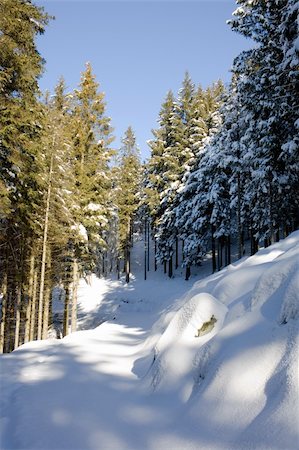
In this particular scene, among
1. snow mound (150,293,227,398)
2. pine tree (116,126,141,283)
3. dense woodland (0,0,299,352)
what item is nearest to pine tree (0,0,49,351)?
dense woodland (0,0,299,352)

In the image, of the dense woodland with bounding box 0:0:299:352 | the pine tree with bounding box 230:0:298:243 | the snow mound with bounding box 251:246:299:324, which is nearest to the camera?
the snow mound with bounding box 251:246:299:324

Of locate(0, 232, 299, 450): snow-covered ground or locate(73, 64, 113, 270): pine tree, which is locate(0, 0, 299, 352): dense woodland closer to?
locate(73, 64, 113, 270): pine tree

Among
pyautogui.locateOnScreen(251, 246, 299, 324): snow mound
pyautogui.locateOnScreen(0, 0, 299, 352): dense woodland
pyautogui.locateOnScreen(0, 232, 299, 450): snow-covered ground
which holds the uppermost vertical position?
pyautogui.locateOnScreen(0, 0, 299, 352): dense woodland

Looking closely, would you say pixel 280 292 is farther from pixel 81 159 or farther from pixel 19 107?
pixel 81 159

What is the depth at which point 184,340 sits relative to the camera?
283 inches

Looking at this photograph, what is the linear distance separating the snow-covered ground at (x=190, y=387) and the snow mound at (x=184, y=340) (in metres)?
0.02

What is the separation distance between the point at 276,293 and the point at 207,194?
2365 cm

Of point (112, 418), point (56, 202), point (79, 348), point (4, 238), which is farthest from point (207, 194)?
point (112, 418)

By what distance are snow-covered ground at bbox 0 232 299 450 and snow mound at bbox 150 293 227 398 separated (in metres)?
0.02

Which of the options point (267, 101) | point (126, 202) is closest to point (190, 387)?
point (267, 101)

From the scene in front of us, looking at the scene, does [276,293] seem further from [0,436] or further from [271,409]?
[0,436]

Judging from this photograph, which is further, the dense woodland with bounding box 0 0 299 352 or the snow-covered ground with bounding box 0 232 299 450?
the dense woodland with bounding box 0 0 299 352

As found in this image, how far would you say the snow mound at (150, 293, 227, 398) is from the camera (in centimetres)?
648

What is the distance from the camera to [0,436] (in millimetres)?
5188
